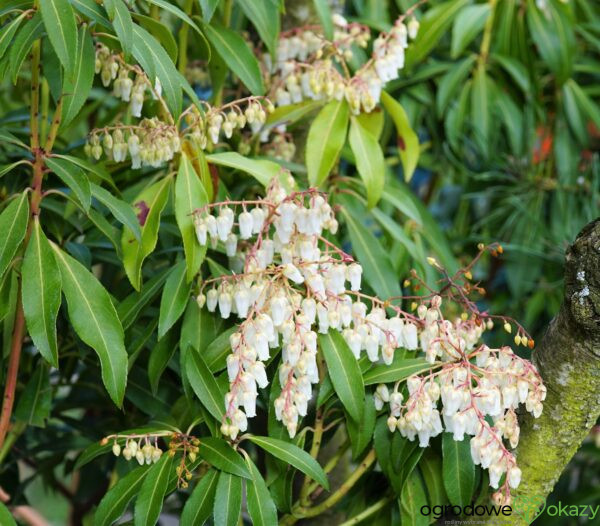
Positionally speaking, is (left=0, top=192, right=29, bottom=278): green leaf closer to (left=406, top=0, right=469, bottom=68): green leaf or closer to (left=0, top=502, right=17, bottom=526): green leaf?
(left=0, top=502, right=17, bottom=526): green leaf

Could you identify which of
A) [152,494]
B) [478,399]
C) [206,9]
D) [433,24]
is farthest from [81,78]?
[433,24]

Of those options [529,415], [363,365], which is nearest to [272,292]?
[363,365]

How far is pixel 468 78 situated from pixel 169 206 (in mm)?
955

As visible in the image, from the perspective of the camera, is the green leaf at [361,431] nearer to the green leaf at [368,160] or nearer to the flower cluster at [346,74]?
the green leaf at [368,160]

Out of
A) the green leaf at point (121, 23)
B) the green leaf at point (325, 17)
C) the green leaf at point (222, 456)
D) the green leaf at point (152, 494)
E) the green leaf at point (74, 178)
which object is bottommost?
the green leaf at point (152, 494)

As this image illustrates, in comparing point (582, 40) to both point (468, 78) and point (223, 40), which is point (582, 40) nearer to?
point (468, 78)

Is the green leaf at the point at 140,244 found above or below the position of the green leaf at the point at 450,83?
below

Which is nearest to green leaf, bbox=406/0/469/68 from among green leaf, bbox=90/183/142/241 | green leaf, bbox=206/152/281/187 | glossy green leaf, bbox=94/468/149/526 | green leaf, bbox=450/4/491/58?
green leaf, bbox=450/4/491/58

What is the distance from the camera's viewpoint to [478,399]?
1157mm

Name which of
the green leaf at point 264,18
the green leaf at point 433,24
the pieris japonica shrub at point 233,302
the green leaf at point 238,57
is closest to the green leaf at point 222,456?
the pieris japonica shrub at point 233,302

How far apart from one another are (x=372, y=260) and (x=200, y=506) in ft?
1.76

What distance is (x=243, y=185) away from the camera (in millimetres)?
1600

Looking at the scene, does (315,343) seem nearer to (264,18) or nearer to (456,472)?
(456,472)

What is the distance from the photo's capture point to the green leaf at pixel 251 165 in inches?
52.8
